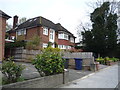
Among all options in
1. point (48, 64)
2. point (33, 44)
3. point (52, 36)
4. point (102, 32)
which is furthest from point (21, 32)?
point (48, 64)

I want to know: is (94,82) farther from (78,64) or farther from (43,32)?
(43,32)

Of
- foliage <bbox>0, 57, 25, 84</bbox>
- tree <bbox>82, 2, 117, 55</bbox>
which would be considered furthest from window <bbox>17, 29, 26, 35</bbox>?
foliage <bbox>0, 57, 25, 84</bbox>

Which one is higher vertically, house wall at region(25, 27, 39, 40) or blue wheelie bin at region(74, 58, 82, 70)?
house wall at region(25, 27, 39, 40)

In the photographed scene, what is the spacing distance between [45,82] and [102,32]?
2609cm

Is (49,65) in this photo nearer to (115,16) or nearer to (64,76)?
(64,76)

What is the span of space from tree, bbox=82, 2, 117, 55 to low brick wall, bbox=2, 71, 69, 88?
24.0 meters

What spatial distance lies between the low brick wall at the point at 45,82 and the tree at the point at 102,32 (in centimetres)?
2401

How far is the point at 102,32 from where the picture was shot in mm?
29156

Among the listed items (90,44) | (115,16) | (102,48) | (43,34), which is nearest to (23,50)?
(43,34)

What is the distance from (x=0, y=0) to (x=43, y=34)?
11.5 metres

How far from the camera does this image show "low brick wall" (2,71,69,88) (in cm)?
435

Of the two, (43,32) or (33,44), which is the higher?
(43,32)

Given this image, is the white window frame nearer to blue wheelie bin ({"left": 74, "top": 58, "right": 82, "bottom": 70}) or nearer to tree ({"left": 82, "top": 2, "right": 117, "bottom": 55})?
tree ({"left": 82, "top": 2, "right": 117, "bottom": 55})

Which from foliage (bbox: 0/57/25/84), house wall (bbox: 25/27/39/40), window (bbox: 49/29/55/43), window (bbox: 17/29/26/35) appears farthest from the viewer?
window (bbox: 17/29/26/35)
